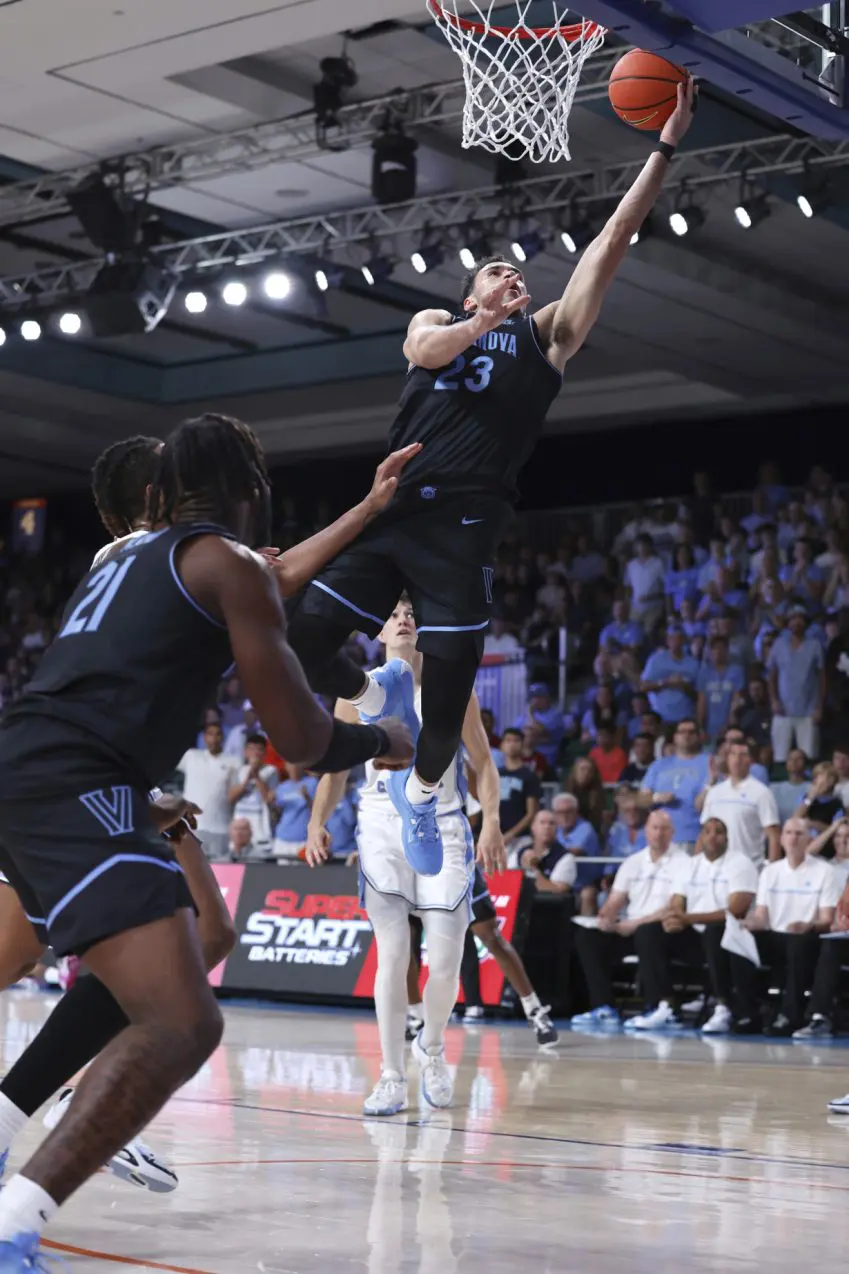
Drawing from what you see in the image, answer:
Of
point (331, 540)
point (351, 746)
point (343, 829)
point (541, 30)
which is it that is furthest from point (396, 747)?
point (343, 829)

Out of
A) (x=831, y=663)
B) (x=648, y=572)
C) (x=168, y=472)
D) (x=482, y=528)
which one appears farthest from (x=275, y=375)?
(x=168, y=472)

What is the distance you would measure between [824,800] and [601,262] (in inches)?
328

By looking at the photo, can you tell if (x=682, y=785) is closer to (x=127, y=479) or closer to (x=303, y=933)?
(x=303, y=933)

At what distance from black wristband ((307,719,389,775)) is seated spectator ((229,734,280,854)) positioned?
12.6 m

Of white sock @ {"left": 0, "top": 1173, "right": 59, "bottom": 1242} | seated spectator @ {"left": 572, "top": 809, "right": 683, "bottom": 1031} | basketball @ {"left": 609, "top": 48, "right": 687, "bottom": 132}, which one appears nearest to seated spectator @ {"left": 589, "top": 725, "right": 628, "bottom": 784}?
seated spectator @ {"left": 572, "top": 809, "right": 683, "bottom": 1031}

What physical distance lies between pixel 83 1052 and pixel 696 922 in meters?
9.57

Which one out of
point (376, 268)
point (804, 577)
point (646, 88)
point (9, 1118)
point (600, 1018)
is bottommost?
point (600, 1018)

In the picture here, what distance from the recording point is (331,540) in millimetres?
5059

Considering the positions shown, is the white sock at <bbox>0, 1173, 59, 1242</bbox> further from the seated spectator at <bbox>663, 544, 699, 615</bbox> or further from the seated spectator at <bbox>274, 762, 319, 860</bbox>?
the seated spectator at <bbox>663, 544, 699, 615</bbox>

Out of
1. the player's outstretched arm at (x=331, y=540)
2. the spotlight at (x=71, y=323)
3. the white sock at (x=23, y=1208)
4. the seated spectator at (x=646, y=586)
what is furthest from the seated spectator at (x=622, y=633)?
the white sock at (x=23, y=1208)

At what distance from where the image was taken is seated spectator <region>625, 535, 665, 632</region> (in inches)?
738

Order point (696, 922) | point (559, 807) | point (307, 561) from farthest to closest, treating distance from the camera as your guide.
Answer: point (559, 807)
point (696, 922)
point (307, 561)

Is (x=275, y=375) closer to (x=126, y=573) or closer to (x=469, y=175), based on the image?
(x=469, y=175)

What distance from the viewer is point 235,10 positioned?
36.8ft
